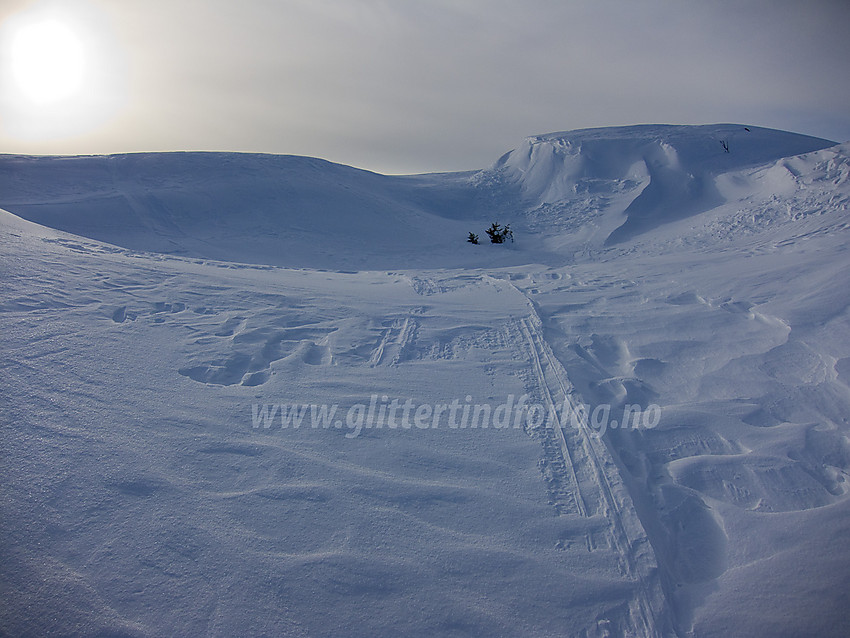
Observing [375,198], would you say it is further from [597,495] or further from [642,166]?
[597,495]

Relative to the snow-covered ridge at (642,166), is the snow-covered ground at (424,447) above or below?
below

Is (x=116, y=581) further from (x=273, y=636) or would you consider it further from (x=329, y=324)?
(x=329, y=324)

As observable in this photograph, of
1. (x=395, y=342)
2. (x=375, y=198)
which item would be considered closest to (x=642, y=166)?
(x=375, y=198)

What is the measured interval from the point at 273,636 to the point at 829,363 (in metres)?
4.65

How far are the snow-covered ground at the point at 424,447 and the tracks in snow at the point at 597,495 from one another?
2 cm

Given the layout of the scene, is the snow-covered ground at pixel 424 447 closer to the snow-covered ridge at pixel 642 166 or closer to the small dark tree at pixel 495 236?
the small dark tree at pixel 495 236

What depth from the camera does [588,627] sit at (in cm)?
221

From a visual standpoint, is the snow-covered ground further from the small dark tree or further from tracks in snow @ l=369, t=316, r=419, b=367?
the small dark tree

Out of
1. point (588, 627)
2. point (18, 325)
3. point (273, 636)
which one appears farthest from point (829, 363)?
point (18, 325)

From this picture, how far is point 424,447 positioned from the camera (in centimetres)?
336

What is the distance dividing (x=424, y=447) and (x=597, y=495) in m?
1.15

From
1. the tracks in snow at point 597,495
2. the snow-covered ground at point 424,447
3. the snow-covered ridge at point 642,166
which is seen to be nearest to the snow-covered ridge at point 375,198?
the snow-covered ridge at point 642,166

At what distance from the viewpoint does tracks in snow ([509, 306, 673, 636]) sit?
232 cm

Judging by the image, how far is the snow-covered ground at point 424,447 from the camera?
7.30ft
